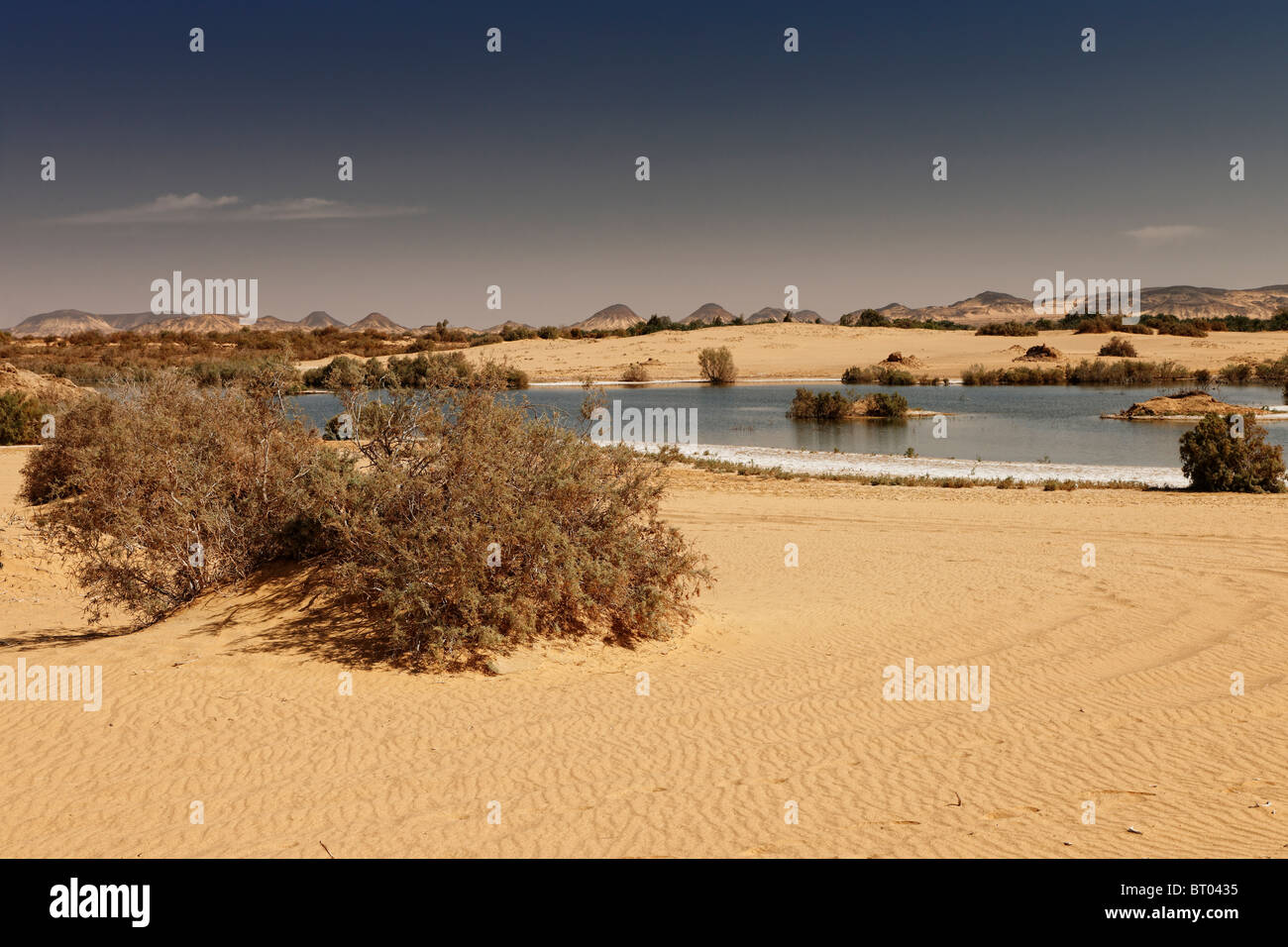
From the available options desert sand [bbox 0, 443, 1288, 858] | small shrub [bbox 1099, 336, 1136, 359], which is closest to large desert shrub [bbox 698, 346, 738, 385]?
small shrub [bbox 1099, 336, 1136, 359]

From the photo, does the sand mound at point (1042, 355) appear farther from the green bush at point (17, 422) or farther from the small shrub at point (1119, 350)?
the green bush at point (17, 422)

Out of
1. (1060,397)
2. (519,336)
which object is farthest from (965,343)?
(519,336)

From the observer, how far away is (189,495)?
324 inches

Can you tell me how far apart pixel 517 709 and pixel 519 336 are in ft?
257

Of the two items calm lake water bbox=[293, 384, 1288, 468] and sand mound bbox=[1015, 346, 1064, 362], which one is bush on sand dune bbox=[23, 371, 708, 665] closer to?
calm lake water bbox=[293, 384, 1288, 468]

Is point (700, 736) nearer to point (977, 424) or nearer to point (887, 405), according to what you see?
point (977, 424)

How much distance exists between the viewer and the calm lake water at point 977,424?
26812mm

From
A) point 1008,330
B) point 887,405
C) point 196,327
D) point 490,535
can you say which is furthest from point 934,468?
point 196,327

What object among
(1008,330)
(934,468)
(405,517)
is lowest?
(934,468)

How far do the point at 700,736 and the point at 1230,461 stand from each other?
17573mm

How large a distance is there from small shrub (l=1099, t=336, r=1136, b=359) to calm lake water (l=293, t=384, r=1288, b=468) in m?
11.8

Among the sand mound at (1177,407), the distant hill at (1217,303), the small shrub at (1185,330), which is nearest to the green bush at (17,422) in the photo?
the sand mound at (1177,407)

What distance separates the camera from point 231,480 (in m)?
8.67
